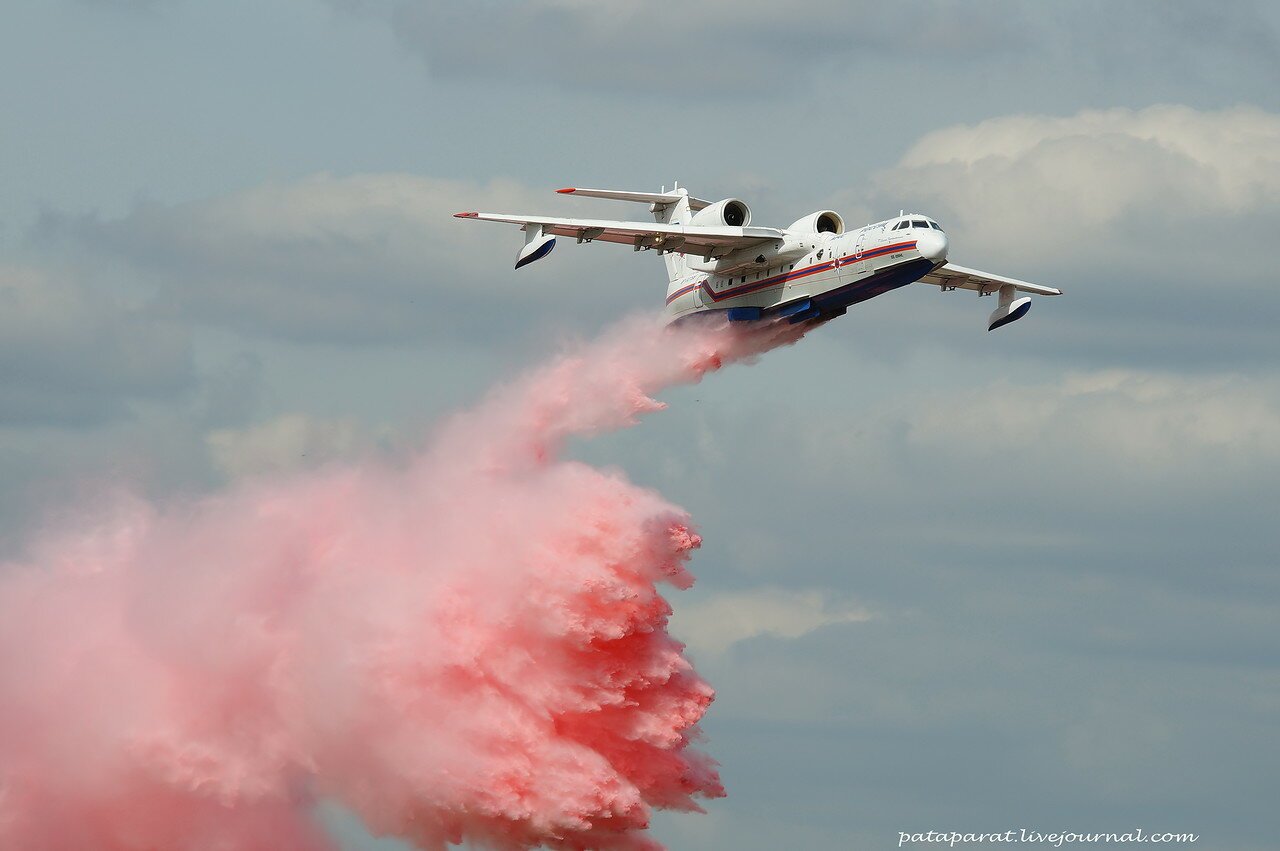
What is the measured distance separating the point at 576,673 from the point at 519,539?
2.89 m

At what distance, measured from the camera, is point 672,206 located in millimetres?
58625

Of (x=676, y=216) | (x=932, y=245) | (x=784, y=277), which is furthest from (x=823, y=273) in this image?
(x=676, y=216)

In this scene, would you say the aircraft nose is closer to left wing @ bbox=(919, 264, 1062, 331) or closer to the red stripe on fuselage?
the red stripe on fuselage

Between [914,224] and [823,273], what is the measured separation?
7.76ft

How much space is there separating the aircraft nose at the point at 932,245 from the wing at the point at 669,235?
385cm

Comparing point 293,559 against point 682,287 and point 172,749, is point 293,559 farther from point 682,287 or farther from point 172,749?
point 682,287

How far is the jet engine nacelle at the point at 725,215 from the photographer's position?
2162 inches

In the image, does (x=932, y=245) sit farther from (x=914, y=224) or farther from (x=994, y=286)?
(x=994, y=286)

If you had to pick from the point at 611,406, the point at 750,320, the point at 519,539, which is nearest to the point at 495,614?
the point at 519,539

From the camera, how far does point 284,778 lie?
52250 millimetres

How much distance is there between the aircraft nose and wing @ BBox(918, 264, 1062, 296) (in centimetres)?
646

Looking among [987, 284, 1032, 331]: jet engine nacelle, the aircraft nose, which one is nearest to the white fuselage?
the aircraft nose

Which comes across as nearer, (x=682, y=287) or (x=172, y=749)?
(x=172, y=749)

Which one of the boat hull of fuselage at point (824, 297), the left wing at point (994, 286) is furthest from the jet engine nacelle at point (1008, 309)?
the boat hull of fuselage at point (824, 297)
